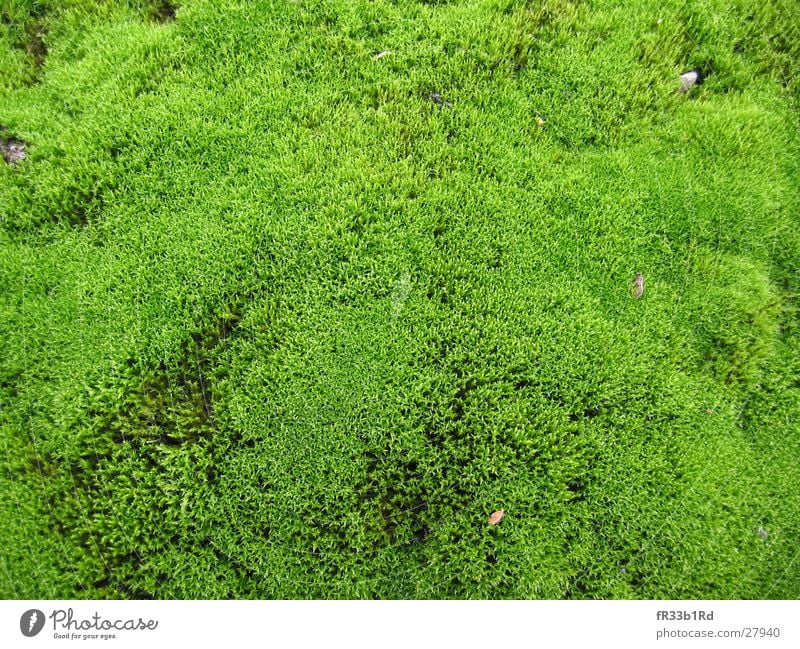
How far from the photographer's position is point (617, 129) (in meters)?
3.09

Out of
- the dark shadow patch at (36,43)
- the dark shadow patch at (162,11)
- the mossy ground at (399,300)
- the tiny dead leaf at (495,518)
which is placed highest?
the dark shadow patch at (162,11)

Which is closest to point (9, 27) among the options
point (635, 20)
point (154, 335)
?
point (154, 335)

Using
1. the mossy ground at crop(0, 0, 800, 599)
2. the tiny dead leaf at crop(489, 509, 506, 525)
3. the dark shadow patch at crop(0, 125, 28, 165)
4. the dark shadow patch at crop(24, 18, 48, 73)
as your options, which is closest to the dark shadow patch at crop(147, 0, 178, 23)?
the mossy ground at crop(0, 0, 800, 599)

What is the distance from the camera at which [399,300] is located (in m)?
2.73

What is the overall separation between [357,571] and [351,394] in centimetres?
87

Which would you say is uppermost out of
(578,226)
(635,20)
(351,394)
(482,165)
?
(635,20)

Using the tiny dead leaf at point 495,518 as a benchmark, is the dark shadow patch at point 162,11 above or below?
above

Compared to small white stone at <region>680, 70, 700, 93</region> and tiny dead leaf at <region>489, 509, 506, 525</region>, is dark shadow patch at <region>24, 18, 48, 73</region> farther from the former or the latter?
small white stone at <region>680, 70, 700, 93</region>

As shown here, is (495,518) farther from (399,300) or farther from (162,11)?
(162,11)

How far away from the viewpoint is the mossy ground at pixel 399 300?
96.7 inches

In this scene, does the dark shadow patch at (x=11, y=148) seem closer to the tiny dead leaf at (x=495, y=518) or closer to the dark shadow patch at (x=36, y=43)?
the dark shadow patch at (x=36, y=43)

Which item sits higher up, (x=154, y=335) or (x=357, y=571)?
(x=154, y=335)

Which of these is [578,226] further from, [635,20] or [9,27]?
[9,27]

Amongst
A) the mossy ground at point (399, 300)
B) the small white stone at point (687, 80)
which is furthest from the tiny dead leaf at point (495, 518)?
the small white stone at point (687, 80)
